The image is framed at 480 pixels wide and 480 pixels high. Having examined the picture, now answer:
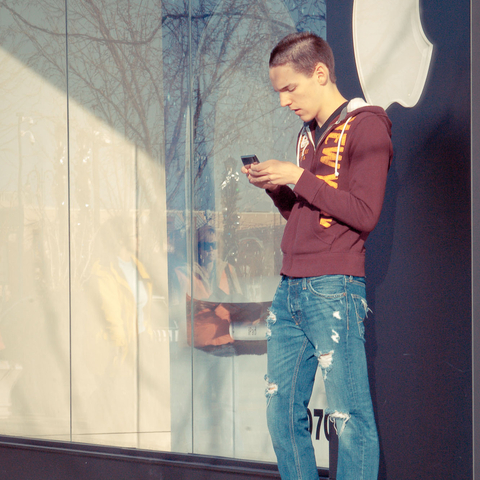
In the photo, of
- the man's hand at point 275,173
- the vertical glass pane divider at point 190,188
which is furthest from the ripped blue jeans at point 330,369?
the vertical glass pane divider at point 190,188

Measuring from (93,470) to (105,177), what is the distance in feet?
4.61

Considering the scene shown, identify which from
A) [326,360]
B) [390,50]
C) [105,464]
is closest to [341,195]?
[326,360]

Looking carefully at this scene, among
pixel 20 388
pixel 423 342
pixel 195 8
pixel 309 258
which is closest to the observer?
pixel 309 258

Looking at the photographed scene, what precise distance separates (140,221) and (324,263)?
1.38 meters

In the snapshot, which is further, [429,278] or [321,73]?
[429,278]

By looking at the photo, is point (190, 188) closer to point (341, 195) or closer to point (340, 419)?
point (341, 195)

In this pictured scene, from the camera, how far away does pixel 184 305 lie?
2.49 meters

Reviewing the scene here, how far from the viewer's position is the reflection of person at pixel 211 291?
7.86ft

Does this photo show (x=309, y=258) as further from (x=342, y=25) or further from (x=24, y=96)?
(x=24, y=96)

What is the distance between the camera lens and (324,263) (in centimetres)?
139

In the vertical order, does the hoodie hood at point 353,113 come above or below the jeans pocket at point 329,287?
above

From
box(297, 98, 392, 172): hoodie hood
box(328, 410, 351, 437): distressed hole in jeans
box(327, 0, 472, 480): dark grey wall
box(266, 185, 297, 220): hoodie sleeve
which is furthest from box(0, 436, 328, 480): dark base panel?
box(297, 98, 392, 172): hoodie hood

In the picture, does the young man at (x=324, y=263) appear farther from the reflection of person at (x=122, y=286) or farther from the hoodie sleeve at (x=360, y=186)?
the reflection of person at (x=122, y=286)

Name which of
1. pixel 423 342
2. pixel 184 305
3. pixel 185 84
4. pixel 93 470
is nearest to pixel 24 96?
pixel 185 84
